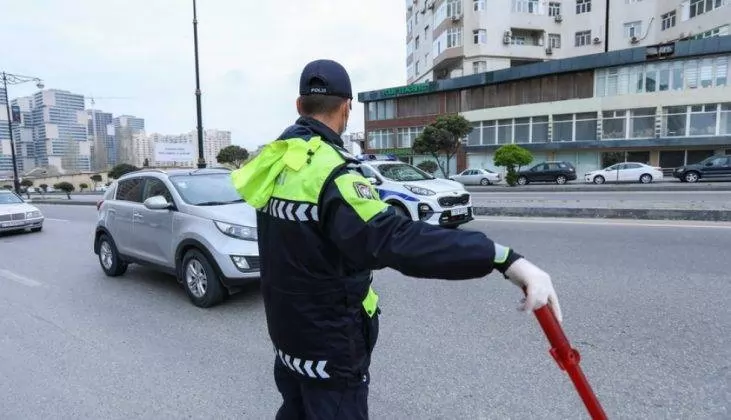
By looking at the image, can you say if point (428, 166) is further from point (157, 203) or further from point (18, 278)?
point (157, 203)

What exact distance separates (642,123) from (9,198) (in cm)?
3699

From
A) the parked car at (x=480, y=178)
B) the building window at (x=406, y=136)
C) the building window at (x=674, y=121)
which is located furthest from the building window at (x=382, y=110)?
the building window at (x=674, y=121)

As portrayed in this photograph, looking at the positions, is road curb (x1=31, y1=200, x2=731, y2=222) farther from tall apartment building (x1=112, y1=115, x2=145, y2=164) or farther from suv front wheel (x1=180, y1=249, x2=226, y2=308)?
tall apartment building (x1=112, y1=115, x2=145, y2=164)

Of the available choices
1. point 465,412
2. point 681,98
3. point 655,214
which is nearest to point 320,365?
point 465,412

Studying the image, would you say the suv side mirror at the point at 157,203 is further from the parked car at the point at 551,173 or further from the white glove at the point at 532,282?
the parked car at the point at 551,173

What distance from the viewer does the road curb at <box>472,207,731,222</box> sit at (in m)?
10.0

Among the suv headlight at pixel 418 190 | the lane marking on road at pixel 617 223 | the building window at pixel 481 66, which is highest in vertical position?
the building window at pixel 481 66

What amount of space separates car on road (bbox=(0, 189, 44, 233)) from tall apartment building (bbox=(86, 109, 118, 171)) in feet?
201

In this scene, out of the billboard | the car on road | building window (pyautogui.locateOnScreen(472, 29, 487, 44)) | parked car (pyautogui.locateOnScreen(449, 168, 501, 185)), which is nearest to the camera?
the car on road

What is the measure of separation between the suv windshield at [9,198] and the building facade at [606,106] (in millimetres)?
34062

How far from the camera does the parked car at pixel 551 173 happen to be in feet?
96.0

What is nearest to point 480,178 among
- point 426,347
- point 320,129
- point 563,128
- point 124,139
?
point 563,128

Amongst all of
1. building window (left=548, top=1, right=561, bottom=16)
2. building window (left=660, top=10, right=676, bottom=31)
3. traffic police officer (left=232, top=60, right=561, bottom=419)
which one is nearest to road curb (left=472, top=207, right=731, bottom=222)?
traffic police officer (left=232, top=60, right=561, bottom=419)

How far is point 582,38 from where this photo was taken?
45938 millimetres
